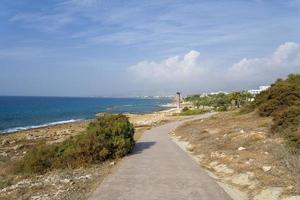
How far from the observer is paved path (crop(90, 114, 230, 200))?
9852 millimetres

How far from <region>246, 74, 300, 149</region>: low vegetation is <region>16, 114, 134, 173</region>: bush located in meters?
6.59

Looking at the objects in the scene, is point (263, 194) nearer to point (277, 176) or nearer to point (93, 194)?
point (277, 176)

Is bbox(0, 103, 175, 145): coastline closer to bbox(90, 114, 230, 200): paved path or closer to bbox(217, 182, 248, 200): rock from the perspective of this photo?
bbox(90, 114, 230, 200): paved path

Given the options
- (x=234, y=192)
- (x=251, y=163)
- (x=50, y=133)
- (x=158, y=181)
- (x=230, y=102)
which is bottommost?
(x=50, y=133)

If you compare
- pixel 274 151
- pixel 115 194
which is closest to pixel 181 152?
pixel 274 151

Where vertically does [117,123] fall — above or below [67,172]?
above

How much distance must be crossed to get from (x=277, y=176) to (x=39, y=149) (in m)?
8.96

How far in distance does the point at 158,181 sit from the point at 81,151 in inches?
188

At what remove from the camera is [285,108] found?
22.6 m

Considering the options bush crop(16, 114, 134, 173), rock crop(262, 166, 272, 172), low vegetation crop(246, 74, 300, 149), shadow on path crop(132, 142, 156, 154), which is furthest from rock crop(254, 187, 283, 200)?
shadow on path crop(132, 142, 156, 154)

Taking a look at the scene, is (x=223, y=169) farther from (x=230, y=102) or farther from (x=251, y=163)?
(x=230, y=102)

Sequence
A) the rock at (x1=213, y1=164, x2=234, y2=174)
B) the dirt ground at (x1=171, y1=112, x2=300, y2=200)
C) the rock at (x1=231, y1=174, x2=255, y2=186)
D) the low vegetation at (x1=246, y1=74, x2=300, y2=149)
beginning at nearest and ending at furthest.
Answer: the dirt ground at (x1=171, y1=112, x2=300, y2=200)
the rock at (x1=231, y1=174, x2=255, y2=186)
the rock at (x1=213, y1=164, x2=234, y2=174)
the low vegetation at (x1=246, y1=74, x2=300, y2=149)

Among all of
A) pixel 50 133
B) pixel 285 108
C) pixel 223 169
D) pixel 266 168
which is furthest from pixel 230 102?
pixel 266 168

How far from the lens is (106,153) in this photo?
15.5 metres
